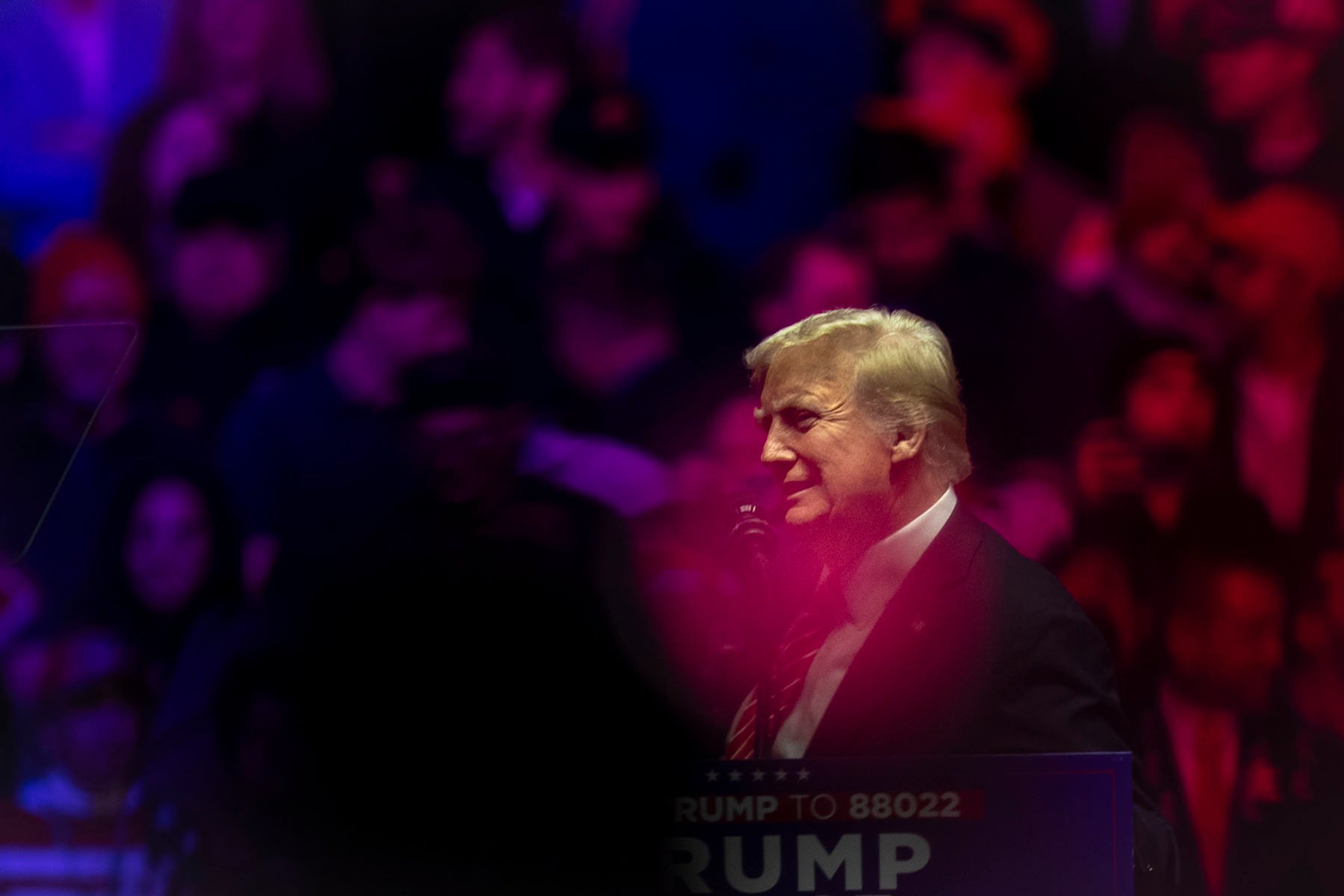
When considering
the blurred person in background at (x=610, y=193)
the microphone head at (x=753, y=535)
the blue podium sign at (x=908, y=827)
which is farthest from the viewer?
the blurred person in background at (x=610, y=193)

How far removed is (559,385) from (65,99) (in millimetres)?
1036

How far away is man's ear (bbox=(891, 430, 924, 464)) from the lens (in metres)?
2.03

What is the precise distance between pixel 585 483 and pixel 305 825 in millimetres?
746

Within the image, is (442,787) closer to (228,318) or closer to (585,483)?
(585,483)

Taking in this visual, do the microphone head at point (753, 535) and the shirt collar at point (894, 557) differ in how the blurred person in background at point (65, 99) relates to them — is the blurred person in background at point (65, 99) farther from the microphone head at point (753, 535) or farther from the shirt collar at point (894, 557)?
the shirt collar at point (894, 557)

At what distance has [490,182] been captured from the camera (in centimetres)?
244

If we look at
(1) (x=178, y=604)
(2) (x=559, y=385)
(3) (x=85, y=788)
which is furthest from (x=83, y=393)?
(2) (x=559, y=385)

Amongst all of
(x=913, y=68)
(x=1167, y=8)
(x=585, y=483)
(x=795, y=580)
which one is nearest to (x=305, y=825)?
(x=585, y=483)

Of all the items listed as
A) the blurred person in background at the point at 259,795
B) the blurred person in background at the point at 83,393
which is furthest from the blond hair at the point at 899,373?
the blurred person in background at the point at 83,393

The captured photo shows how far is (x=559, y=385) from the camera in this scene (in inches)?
94.6

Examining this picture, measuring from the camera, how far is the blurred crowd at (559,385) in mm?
2311

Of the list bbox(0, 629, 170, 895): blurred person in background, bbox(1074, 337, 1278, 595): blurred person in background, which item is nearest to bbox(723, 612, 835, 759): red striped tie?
bbox(1074, 337, 1278, 595): blurred person in background

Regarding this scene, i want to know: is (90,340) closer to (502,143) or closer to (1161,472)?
(502,143)

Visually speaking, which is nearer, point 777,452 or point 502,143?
point 777,452
